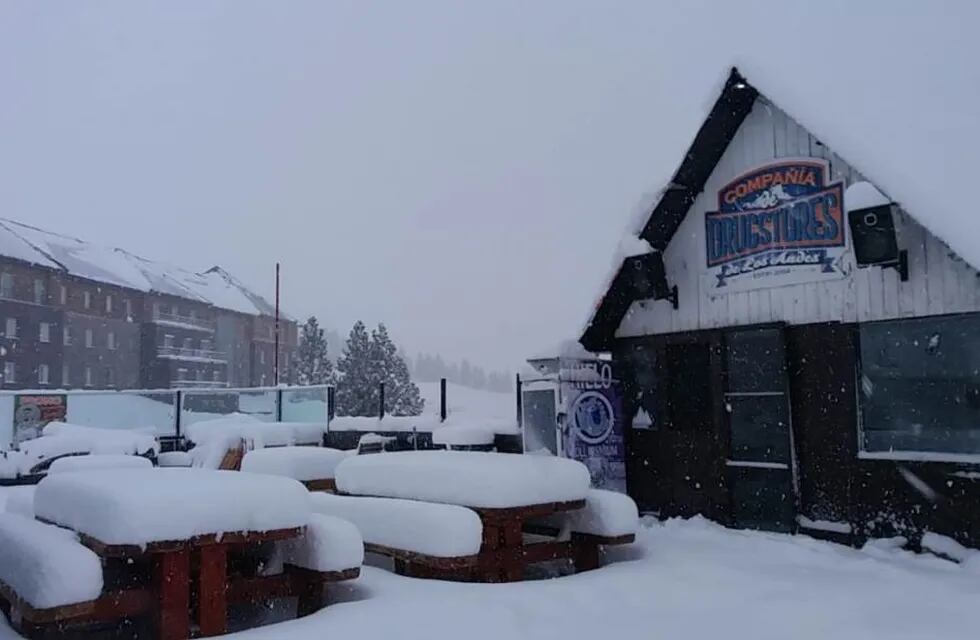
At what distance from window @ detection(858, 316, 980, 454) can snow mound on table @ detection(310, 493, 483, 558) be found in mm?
4118

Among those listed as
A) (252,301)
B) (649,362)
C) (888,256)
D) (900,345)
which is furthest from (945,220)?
(252,301)

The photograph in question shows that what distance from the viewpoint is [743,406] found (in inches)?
A: 391

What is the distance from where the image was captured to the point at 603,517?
7844mm

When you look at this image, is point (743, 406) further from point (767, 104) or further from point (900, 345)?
point (767, 104)

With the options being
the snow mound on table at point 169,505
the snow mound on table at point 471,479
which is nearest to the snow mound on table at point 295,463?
the snow mound on table at point 471,479

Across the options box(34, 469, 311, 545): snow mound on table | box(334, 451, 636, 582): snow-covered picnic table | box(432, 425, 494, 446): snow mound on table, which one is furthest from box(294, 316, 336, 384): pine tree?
box(34, 469, 311, 545): snow mound on table

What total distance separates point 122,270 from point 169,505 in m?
56.9

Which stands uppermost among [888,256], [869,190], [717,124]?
[717,124]

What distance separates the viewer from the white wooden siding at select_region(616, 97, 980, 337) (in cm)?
816

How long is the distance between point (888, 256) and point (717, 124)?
2525mm

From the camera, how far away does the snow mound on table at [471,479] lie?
7.25 meters

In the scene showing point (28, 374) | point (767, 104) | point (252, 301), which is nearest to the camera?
point (767, 104)

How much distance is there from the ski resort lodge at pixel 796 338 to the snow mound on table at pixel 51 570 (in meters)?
6.57

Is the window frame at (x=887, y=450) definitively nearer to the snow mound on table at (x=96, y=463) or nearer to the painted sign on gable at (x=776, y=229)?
the painted sign on gable at (x=776, y=229)
